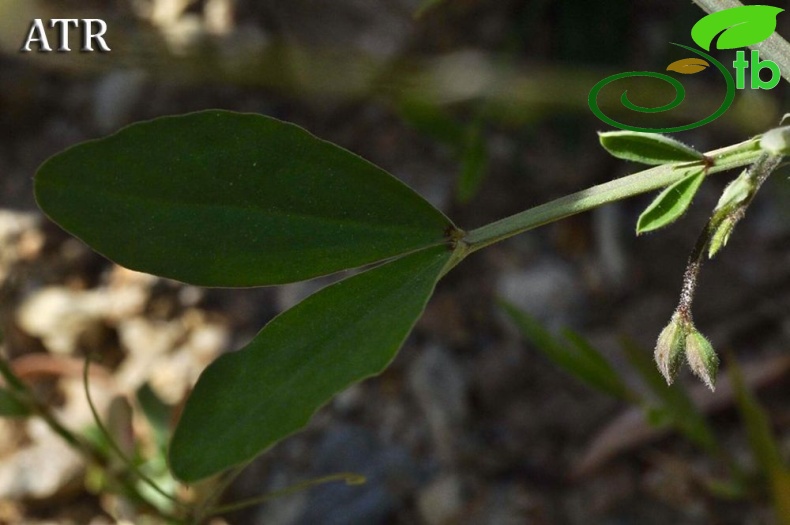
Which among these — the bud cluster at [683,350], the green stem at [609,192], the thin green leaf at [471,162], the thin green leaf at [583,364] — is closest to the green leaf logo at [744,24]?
the green stem at [609,192]

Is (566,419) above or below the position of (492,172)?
below

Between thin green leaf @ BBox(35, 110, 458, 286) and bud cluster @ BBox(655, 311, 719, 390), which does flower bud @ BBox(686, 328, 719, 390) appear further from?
thin green leaf @ BBox(35, 110, 458, 286)

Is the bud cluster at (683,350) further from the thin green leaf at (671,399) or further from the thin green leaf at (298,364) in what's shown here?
the thin green leaf at (671,399)

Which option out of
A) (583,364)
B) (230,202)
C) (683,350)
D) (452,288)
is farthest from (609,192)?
(452,288)

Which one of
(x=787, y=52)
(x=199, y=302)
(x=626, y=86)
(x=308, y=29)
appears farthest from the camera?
(x=308, y=29)

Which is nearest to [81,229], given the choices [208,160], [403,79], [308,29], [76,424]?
[208,160]

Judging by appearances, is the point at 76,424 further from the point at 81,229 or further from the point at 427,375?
the point at 81,229
